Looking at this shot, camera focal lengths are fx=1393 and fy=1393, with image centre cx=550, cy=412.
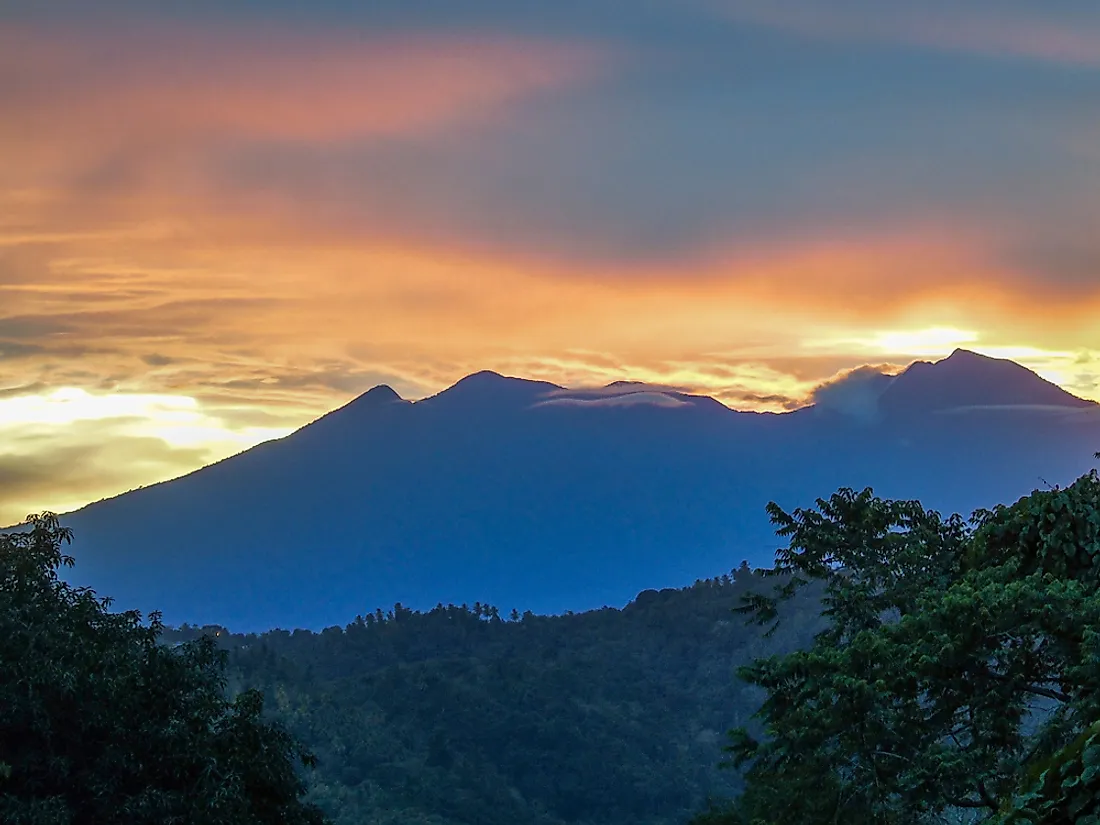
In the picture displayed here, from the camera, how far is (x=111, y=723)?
1978cm

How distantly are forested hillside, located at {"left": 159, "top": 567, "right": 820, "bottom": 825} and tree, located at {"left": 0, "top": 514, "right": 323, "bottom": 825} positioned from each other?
240ft

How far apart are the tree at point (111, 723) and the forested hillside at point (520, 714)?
7320 centimetres

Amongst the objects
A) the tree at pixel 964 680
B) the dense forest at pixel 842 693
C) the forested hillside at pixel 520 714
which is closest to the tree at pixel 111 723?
the dense forest at pixel 842 693

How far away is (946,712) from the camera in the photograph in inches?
694

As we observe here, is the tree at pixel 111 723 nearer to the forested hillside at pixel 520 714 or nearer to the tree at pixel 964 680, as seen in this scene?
the tree at pixel 964 680

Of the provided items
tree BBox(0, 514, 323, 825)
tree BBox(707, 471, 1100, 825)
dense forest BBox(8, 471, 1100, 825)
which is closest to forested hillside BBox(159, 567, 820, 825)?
dense forest BBox(8, 471, 1100, 825)

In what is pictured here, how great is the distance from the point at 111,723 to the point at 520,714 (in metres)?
103

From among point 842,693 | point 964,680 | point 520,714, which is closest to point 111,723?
point 842,693

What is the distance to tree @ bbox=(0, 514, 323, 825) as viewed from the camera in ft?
62.5

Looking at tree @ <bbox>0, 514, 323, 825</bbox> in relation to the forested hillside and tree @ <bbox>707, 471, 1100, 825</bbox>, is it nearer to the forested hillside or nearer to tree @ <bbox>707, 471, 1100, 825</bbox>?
tree @ <bbox>707, 471, 1100, 825</bbox>

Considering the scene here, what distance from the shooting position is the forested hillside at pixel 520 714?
106 meters

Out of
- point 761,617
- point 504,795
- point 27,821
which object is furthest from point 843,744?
point 504,795

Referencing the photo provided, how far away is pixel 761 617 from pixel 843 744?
6468 mm

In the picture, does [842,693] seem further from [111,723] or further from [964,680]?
[111,723]
